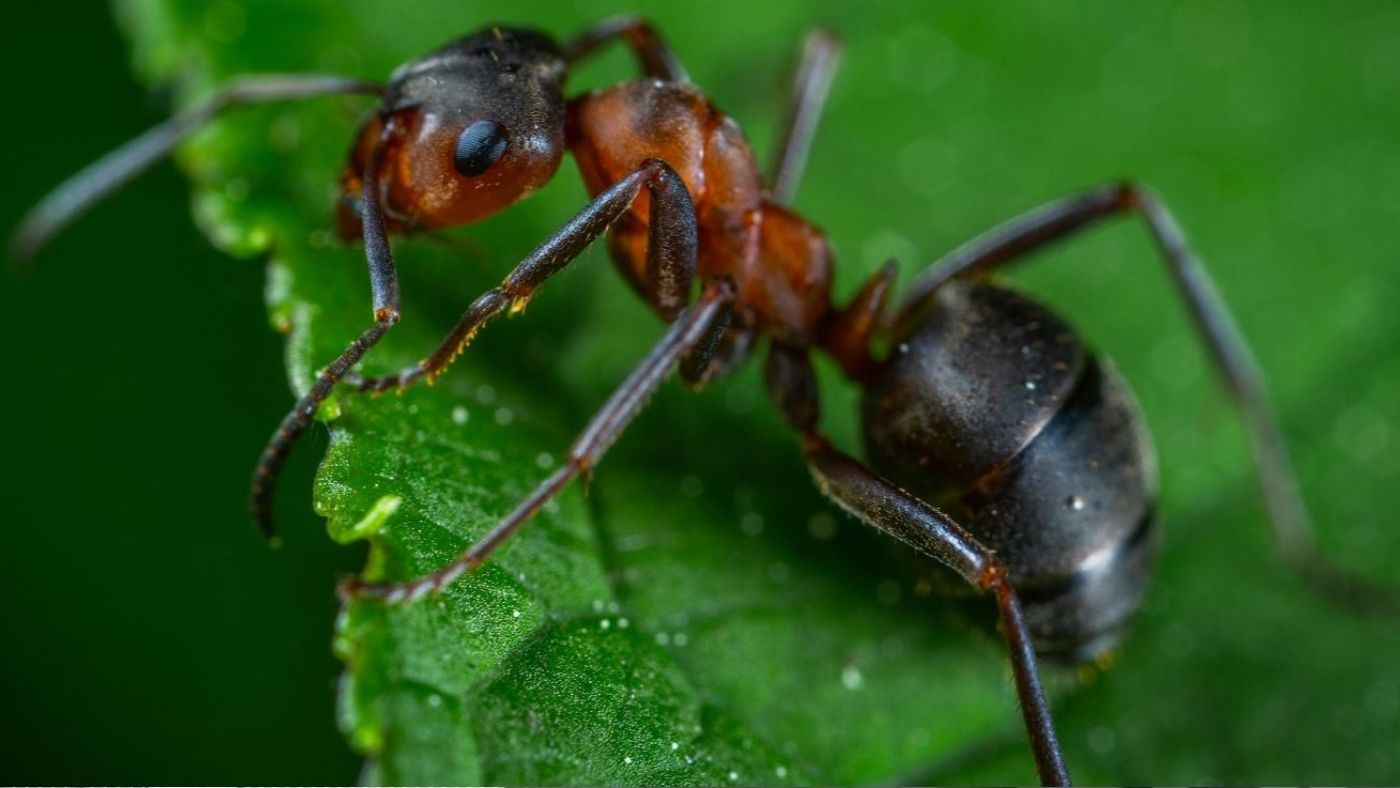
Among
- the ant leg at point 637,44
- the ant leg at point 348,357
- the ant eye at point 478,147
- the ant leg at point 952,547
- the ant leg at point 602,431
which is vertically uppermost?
the ant leg at point 637,44

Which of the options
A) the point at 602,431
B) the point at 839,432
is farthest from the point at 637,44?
the point at 602,431

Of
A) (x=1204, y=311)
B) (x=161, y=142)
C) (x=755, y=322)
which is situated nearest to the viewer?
(x=161, y=142)

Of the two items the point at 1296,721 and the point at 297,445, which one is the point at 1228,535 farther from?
the point at 297,445

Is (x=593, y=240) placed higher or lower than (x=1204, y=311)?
higher

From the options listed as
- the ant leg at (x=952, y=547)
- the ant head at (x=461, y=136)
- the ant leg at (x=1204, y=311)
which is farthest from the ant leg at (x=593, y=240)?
the ant leg at (x=1204, y=311)

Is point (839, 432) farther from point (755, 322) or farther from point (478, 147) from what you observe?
point (478, 147)

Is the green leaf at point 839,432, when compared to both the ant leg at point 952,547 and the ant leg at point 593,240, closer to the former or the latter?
the ant leg at point 593,240
